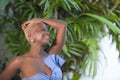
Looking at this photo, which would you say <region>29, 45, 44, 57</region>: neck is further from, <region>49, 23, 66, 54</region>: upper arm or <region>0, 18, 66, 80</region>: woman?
<region>49, 23, 66, 54</region>: upper arm

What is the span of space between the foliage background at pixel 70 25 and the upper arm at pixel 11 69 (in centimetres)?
93

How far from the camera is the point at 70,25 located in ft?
8.48

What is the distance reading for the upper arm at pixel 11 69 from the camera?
143 centimetres

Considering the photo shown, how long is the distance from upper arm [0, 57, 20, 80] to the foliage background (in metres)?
0.93

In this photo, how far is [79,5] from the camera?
2.64 metres

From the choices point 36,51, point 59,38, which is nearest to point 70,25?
point 59,38

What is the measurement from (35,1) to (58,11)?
8.5 inches

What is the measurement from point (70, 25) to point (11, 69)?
3.96 feet

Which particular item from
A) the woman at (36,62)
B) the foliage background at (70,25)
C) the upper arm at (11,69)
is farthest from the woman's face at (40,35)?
the foliage background at (70,25)

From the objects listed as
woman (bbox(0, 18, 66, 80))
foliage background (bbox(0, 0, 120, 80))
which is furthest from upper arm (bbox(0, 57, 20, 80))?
foliage background (bbox(0, 0, 120, 80))

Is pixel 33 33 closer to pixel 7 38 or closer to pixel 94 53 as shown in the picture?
pixel 7 38

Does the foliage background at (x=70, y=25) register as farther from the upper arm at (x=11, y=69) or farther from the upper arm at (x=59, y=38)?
the upper arm at (x=11, y=69)

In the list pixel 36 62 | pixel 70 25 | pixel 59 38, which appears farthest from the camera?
pixel 70 25

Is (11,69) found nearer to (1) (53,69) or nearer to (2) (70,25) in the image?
(1) (53,69)
